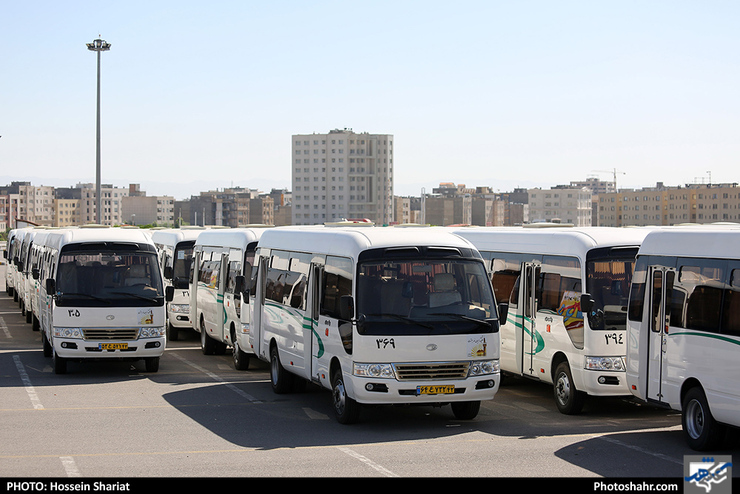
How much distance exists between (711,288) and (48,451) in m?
8.19

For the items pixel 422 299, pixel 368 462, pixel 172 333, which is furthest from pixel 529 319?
pixel 172 333

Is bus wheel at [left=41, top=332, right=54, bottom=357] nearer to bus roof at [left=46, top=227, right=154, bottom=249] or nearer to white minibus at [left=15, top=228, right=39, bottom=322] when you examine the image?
bus roof at [left=46, top=227, right=154, bottom=249]

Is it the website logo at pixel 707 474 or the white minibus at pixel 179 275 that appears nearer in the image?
the website logo at pixel 707 474

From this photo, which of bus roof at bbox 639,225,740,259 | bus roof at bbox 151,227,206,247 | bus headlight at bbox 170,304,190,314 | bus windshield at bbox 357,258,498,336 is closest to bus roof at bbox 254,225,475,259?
bus windshield at bbox 357,258,498,336

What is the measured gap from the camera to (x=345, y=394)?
13570mm

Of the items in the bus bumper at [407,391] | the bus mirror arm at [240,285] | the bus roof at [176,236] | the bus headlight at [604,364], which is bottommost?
the bus bumper at [407,391]

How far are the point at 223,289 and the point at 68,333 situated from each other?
4.29 meters

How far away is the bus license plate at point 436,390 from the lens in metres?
13.0

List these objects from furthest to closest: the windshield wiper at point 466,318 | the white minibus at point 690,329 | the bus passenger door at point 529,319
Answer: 1. the bus passenger door at point 529,319
2. the windshield wiper at point 466,318
3. the white minibus at point 690,329

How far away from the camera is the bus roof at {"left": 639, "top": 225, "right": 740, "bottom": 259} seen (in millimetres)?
11438

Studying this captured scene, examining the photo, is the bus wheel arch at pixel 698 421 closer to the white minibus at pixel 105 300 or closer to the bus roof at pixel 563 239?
the bus roof at pixel 563 239

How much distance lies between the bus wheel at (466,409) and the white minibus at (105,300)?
24.4ft

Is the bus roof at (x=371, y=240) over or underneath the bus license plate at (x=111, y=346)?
over

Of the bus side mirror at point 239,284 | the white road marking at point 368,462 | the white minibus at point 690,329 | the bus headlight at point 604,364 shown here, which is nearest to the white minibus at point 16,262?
the bus side mirror at point 239,284
